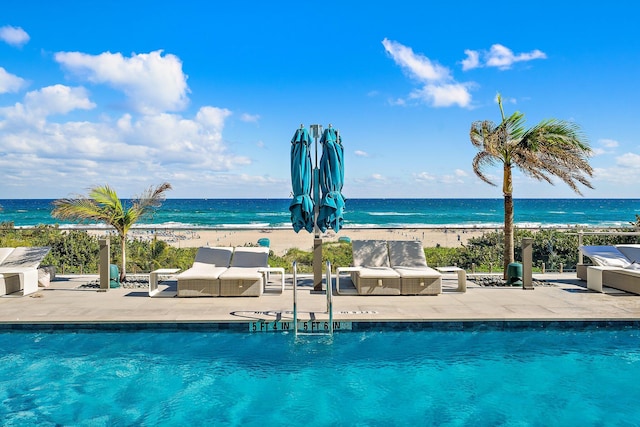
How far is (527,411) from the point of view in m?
4.54

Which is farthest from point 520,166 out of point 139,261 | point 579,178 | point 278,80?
point 278,80

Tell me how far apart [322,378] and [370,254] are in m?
3.87

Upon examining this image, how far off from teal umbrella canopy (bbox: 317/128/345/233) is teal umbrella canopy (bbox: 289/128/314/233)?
0.20 metres

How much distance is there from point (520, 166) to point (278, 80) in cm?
1396

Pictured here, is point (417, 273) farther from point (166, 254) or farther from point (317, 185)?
point (166, 254)

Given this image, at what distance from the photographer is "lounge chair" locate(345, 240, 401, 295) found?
307 inches

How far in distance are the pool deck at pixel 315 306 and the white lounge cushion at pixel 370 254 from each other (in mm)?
1031

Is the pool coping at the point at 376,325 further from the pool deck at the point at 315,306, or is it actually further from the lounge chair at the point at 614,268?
the lounge chair at the point at 614,268

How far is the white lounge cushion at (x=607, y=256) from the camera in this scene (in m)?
8.55

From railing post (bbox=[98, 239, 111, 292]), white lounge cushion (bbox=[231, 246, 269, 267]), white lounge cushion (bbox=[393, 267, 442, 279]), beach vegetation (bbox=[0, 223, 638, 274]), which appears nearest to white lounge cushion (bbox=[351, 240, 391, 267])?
white lounge cushion (bbox=[393, 267, 442, 279])

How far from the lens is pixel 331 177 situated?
8156mm

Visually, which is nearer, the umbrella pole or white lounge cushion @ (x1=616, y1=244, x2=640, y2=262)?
the umbrella pole

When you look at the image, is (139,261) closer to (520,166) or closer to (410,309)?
(410,309)

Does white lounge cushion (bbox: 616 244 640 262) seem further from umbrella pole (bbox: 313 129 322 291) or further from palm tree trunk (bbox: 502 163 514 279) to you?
umbrella pole (bbox: 313 129 322 291)
